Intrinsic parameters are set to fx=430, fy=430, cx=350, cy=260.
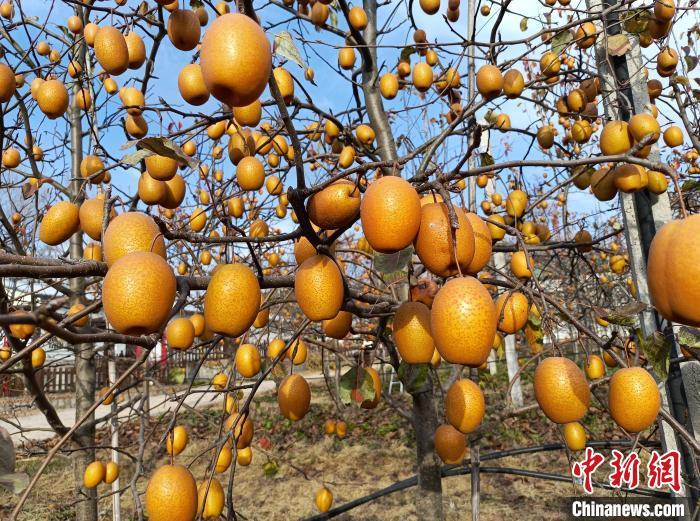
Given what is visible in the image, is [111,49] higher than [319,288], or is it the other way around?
[111,49]

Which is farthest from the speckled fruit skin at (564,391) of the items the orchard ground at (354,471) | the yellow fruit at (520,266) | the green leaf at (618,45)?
the orchard ground at (354,471)

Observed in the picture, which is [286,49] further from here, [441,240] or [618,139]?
[618,139]

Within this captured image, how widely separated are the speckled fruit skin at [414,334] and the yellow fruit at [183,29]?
116 cm

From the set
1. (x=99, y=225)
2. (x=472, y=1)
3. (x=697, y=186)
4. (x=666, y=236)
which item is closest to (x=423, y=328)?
(x=666, y=236)

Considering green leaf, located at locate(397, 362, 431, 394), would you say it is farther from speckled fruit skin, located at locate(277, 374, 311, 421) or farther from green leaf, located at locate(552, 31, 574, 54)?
green leaf, located at locate(552, 31, 574, 54)

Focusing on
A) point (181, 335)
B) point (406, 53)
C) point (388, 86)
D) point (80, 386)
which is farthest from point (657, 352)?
point (80, 386)

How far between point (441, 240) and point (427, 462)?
1.64 meters

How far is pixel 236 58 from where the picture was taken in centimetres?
89

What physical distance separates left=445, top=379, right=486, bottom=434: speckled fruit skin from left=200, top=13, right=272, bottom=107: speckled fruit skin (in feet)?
4.04

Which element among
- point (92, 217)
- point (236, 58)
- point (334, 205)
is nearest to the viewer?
point (236, 58)

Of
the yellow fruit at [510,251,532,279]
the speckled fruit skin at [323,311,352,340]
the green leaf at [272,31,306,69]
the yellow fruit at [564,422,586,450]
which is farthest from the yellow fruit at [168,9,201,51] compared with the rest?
the yellow fruit at [564,422,586,450]

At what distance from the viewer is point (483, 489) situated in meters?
6.00

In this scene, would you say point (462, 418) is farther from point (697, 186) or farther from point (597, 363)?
point (697, 186)

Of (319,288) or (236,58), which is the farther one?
(319,288)
